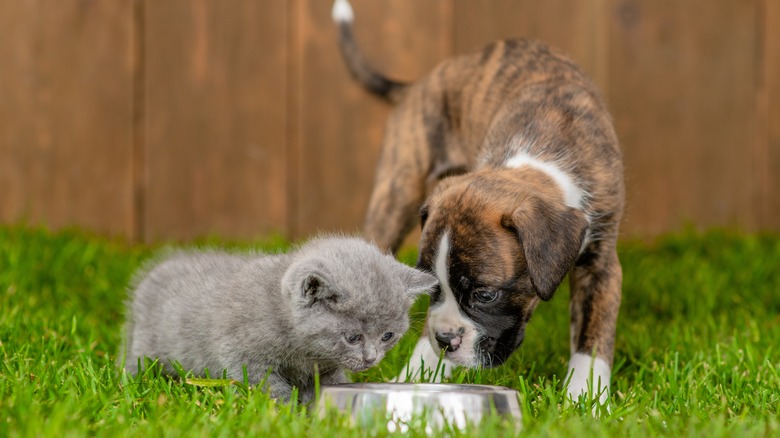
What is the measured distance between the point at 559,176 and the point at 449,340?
0.79 m

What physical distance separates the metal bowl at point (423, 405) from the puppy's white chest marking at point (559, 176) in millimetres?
1207

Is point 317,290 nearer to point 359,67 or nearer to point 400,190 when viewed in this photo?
point 400,190

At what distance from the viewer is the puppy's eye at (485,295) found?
3328 mm

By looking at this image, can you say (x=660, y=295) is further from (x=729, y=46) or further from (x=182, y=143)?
(x=182, y=143)

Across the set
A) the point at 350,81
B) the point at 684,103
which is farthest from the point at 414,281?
the point at 684,103

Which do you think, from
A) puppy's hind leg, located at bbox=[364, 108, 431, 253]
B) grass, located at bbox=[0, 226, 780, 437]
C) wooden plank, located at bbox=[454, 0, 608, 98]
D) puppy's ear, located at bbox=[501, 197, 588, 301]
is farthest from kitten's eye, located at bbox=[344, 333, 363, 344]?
wooden plank, located at bbox=[454, 0, 608, 98]

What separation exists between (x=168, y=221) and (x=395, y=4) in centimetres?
200

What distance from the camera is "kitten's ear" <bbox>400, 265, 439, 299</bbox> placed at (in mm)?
3084

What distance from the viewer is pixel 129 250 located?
236 inches

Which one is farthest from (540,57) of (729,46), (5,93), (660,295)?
(5,93)

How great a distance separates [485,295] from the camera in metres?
3.34

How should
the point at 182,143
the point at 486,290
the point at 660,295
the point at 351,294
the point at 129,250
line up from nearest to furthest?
the point at 351,294, the point at 486,290, the point at 660,295, the point at 129,250, the point at 182,143

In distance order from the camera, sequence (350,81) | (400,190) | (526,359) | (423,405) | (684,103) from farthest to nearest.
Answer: (684,103), (350,81), (400,190), (526,359), (423,405)

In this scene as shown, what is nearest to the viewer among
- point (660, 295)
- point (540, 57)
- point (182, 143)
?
point (540, 57)
